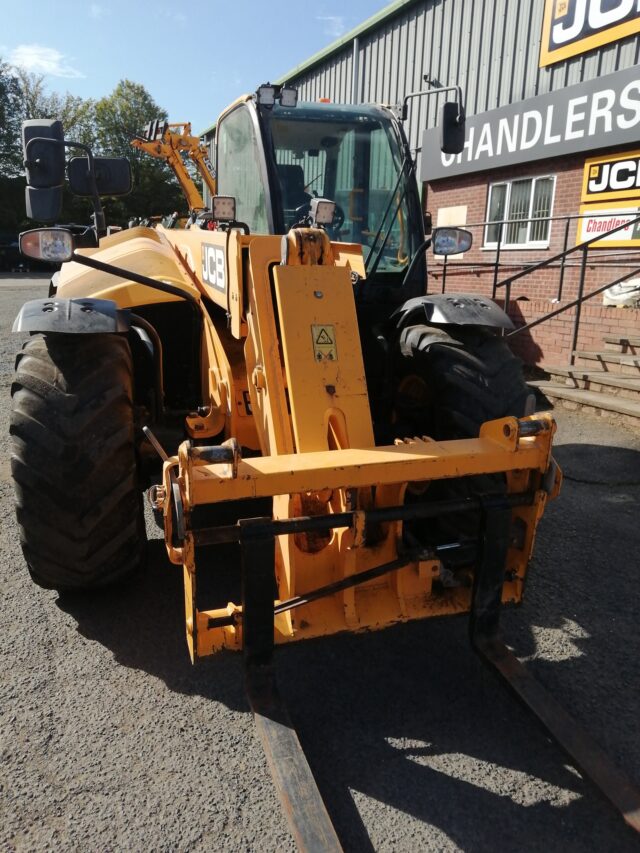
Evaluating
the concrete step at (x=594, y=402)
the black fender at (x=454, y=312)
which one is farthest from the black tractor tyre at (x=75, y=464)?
the concrete step at (x=594, y=402)

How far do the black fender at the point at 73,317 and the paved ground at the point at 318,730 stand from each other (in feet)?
4.68

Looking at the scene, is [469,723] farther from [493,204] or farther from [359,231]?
[493,204]

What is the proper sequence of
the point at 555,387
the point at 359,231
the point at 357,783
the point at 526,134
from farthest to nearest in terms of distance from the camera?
the point at 526,134 < the point at 555,387 < the point at 359,231 < the point at 357,783

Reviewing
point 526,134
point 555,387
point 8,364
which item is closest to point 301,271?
point 555,387

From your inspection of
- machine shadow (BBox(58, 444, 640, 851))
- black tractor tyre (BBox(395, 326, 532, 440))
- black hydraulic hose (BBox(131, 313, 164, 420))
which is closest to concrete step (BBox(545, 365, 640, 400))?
machine shadow (BBox(58, 444, 640, 851))

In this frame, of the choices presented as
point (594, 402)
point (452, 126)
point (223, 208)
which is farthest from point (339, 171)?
point (594, 402)

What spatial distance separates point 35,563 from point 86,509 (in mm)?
393

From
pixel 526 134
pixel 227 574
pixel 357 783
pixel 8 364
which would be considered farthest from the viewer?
pixel 526 134

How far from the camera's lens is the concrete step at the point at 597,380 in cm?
731

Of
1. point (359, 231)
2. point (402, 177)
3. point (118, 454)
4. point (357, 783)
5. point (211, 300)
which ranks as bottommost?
point (357, 783)

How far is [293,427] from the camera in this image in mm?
2646

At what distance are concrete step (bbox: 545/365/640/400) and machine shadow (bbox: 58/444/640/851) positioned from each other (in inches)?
153

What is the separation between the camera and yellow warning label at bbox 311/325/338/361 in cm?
270

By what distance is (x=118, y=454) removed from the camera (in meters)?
3.08
